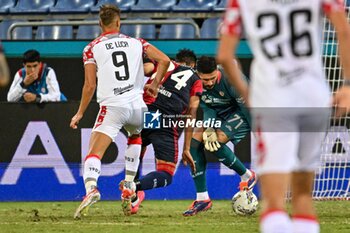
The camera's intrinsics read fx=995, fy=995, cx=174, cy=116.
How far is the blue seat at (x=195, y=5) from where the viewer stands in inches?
609

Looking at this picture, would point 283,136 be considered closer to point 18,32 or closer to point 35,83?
point 35,83

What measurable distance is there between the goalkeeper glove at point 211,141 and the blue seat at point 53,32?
5.07 m

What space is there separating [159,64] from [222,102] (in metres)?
1.38

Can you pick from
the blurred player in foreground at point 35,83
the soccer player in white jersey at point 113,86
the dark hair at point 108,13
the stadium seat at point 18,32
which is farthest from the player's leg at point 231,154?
the stadium seat at point 18,32

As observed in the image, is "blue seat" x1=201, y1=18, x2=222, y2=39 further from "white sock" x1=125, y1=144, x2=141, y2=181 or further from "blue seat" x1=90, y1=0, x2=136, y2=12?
"white sock" x1=125, y1=144, x2=141, y2=181

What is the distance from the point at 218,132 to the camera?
1079 centimetres

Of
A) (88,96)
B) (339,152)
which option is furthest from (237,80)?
(339,152)

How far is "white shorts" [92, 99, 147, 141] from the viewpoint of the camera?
379 inches

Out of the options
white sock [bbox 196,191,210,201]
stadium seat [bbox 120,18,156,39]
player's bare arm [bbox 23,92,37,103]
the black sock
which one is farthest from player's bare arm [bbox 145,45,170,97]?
stadium seat [bbox 120,18,156,39]

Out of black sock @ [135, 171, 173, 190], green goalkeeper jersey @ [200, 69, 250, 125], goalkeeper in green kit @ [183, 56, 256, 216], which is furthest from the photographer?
green goalkeeper jersey @ [200, 69, 250, 125]

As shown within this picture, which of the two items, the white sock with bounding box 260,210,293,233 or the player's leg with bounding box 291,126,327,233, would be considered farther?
the player's leg with bounding box 291,126,327,233

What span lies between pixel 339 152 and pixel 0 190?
14.1 ft

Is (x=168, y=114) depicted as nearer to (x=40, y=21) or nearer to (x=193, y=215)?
(x=193, y=215)

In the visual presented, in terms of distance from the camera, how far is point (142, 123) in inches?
394
